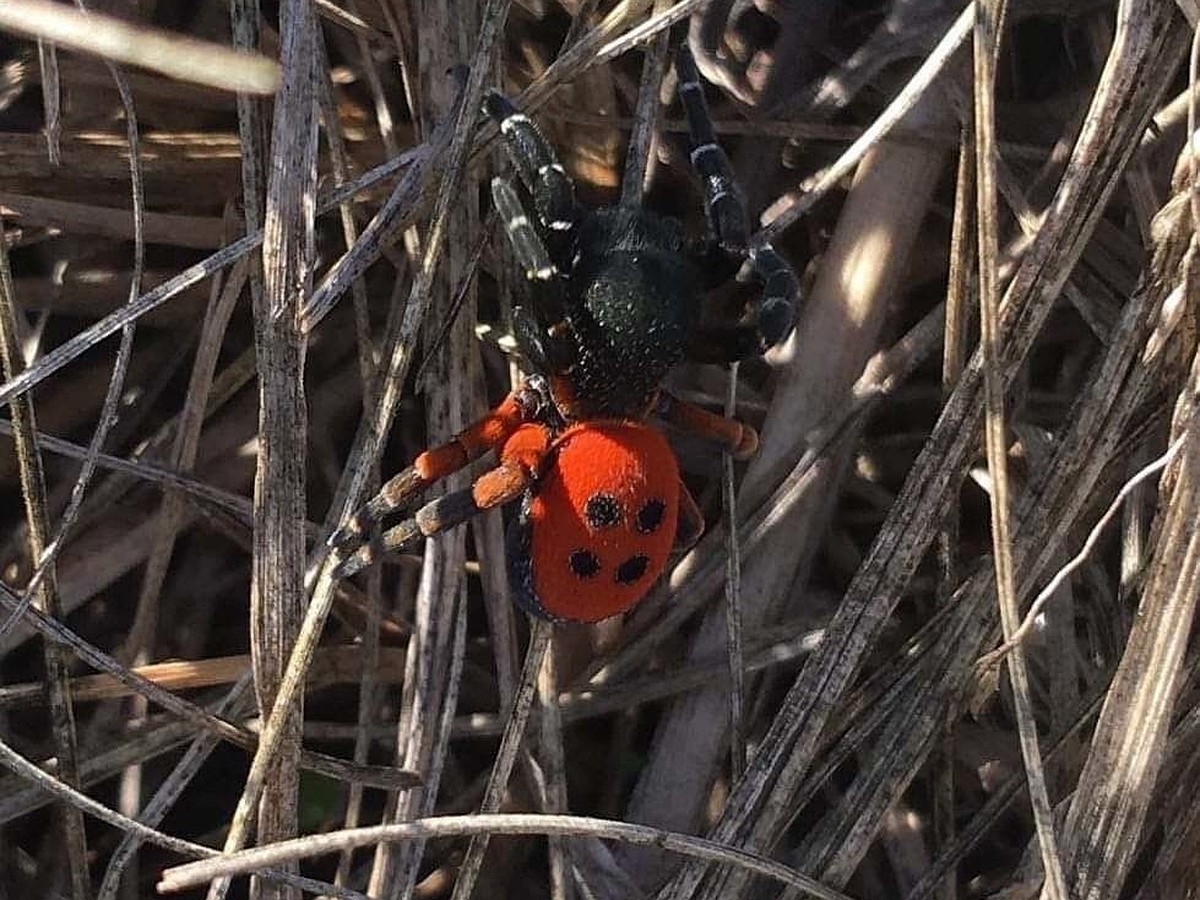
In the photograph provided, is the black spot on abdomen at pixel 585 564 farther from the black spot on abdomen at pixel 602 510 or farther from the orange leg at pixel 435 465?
the orange leg at pixel 435 465

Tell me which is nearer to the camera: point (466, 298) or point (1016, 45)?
point (466, 298)

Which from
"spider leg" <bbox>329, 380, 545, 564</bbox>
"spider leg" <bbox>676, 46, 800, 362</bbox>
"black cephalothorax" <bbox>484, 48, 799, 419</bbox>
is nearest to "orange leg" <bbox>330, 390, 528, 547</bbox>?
"spider leg" <bbox>329, 380, 545, 564</bbox>

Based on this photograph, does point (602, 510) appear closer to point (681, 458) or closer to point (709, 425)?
point (709, 425)

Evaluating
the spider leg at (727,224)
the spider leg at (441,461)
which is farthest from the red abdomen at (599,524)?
the spider leg at (727,224)

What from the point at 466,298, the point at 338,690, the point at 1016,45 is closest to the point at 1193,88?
the point at 1016,45

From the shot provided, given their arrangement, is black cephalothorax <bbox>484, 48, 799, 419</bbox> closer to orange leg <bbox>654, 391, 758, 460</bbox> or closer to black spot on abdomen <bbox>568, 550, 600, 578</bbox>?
orange leg <bbox>654, 391, 758, 460</bbox>

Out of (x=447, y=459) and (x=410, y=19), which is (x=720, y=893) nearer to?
(x=447, y=459)

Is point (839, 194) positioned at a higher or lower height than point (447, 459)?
higher

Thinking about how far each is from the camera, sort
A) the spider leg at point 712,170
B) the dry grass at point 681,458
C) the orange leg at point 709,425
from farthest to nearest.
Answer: the orange leg at point 709,425
the spider leg at point 712,170
the dry grass at point 681,458
